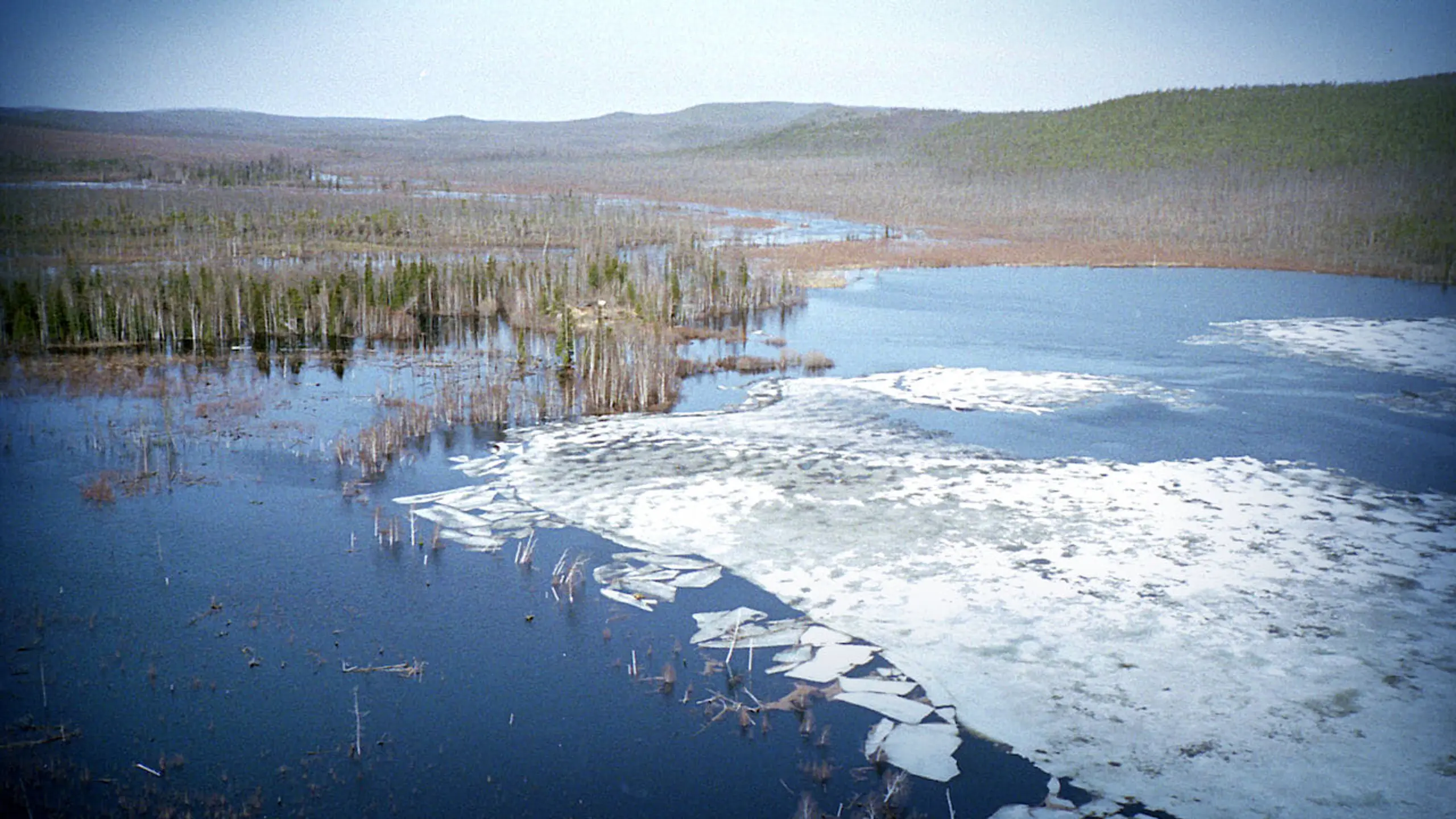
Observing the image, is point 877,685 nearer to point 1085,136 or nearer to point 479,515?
point 479,515

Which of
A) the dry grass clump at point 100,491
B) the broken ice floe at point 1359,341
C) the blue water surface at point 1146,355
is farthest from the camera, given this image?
the broken ice floe at point 1359,341

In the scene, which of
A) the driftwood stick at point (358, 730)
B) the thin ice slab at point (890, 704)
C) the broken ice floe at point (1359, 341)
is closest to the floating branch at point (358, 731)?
the driftwood stick at point (358, 730)

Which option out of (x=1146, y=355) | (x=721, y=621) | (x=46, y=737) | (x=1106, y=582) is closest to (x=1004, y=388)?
(x=1146, y=355)

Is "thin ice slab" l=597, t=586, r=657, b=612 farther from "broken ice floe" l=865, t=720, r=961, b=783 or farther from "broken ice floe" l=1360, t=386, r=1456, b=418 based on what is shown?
"broken ice floe" l=1360, t=386, r=1456, b=418

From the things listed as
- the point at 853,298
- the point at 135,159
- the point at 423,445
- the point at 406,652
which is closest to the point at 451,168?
the point at 135,159

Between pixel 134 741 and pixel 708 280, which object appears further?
pixel 708 280

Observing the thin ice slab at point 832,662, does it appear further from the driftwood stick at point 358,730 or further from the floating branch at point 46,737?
the floating branch at point 46,737

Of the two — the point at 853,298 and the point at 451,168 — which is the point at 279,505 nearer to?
the point at 853,298
